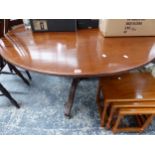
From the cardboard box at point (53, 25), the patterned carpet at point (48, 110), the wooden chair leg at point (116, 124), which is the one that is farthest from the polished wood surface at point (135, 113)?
the cardboard box at point (53, 25)

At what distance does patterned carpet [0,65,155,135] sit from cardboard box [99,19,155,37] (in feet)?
2.60

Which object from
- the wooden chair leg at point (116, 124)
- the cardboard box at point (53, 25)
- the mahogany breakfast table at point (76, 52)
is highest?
the cardboard box at point (53, 25)

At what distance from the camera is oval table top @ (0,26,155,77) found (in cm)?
99

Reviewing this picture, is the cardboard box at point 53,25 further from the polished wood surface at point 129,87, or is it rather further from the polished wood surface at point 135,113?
the polished wood surface at point 135,113

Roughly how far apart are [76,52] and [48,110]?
791 millimetres

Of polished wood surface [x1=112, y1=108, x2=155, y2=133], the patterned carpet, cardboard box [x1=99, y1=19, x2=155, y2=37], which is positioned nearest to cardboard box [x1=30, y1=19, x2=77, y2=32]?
cardboard box [x1=99, y1=19, x2=155, y2=37]

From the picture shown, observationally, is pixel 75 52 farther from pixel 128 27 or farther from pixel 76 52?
pixel 128 27

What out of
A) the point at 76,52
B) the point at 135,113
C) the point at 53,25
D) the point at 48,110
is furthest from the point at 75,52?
the point at 48,110

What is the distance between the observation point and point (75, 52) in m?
1.17

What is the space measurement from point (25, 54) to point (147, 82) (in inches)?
Answer: 42.7

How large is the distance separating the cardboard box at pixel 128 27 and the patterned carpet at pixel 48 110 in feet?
2.60

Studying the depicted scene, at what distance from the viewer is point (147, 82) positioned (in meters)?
1.36

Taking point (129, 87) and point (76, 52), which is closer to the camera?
point (76, 52)

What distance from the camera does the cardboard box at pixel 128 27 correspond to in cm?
127
